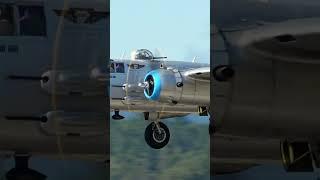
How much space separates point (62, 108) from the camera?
2.07 metres

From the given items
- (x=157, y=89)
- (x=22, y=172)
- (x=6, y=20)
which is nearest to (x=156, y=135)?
(x=157, y=89)

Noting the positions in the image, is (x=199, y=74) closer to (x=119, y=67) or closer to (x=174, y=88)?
(x=174, y=88)

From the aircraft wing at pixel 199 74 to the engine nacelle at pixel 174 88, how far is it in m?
0.01

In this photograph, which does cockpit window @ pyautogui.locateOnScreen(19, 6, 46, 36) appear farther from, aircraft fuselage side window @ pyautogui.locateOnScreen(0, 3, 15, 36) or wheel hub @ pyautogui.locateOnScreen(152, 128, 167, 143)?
wheel hub @ pyautogui.locateOnScreen(152, 128, 167, 143)

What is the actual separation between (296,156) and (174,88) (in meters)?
0.45

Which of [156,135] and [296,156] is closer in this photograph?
[156,135]

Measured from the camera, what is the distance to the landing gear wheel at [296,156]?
221 cm

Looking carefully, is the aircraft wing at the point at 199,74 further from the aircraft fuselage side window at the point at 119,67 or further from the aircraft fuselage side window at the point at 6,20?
the aircraft fuselage side window at the point at 6,20

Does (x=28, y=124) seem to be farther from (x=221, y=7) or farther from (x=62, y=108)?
(x=221, y=7)

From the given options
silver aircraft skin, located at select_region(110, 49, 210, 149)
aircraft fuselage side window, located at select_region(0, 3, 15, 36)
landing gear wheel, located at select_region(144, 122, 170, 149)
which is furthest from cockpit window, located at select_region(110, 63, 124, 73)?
aircraft fuselage side window, located at select_region(0, 3, 15, 36)

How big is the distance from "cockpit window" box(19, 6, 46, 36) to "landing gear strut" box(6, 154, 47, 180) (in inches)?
14.7

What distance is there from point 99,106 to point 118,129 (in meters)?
0.09

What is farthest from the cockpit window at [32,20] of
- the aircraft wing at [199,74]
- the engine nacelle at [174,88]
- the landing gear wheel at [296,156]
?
the landing gear wheel at [296,156]

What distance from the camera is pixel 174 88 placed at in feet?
7.13
